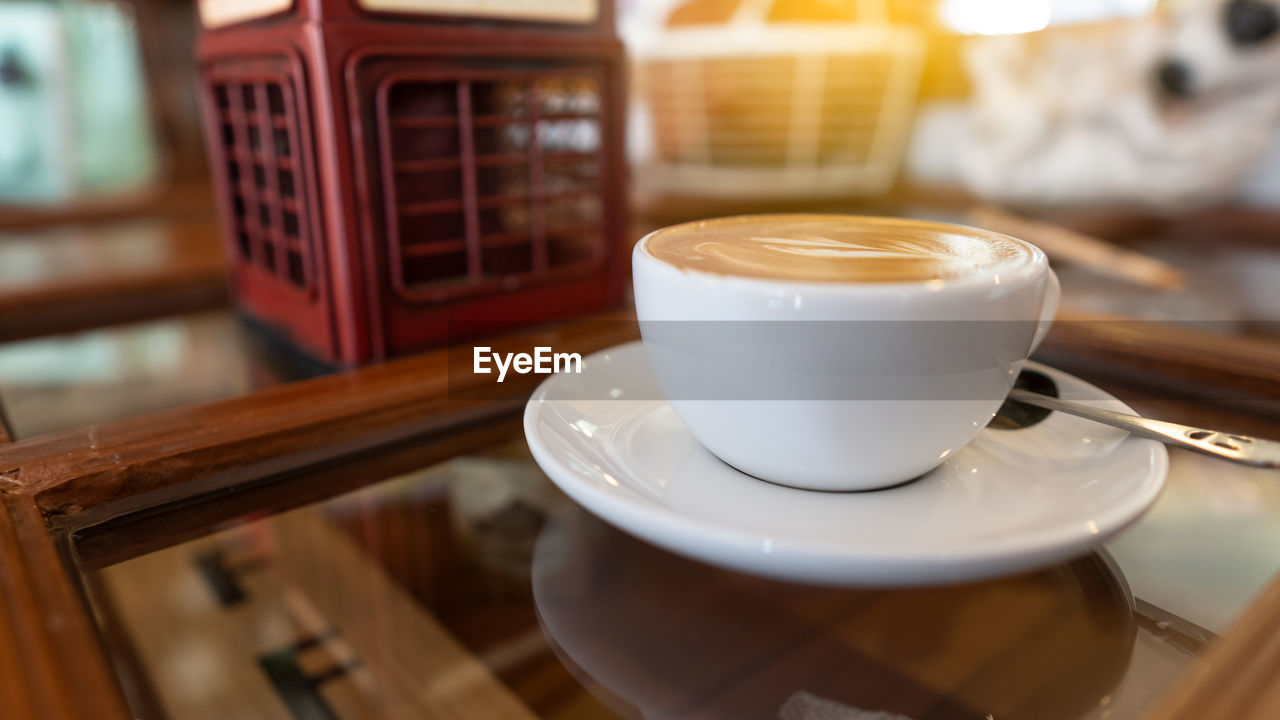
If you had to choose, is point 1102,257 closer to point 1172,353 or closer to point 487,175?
point 1172,353

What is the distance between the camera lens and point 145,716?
22 cm

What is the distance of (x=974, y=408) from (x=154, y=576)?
0.98 ft

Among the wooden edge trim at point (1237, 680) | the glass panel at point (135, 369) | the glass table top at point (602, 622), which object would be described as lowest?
the glass panel at point (135, 369)

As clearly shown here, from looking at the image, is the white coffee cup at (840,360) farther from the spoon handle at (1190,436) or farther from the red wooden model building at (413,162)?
the red wooden model building at (413,162)

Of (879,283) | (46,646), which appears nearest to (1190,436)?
(879,283)

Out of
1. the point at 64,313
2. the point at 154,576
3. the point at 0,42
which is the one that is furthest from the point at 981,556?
the point at 0,42

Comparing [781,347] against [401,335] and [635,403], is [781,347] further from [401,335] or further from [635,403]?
[401,335]

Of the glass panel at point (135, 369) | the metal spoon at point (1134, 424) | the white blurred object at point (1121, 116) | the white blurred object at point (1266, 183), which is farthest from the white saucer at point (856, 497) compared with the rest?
the white blurred object at point (1266, 183)

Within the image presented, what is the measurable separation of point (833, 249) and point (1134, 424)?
0.13 meters

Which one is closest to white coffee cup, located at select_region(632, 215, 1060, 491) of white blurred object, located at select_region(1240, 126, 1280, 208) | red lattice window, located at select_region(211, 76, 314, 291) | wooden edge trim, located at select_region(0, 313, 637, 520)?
wooden edge trim, located at select_region(0, 313, 637, 520)

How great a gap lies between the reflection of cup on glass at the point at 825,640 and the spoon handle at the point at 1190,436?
5 centimetres

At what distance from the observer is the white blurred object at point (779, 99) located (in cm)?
90

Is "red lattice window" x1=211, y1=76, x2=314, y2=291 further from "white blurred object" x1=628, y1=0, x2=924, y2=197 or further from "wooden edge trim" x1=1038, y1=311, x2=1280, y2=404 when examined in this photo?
"white blurred object" x1=628, y1=0, x2=924, y2=197

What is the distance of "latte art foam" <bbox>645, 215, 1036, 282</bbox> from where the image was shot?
0.26 meters
